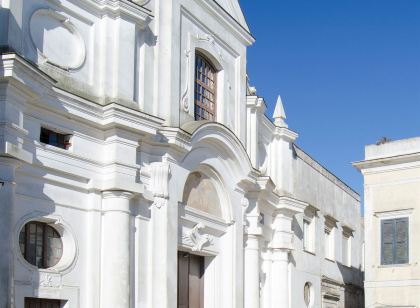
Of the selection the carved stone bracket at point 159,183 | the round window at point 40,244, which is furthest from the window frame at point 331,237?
the round window at point 40,244

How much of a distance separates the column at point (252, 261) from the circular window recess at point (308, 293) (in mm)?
5204

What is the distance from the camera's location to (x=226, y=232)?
69.8 ft

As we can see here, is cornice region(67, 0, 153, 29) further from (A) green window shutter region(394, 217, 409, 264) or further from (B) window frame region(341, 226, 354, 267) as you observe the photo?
(B) window frame region(341, 226, 354, 267)

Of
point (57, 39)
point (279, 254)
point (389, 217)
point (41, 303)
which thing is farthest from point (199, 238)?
point (389, 217)

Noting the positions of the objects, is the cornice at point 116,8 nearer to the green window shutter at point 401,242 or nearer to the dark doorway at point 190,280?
the dark doorway at point 190,280

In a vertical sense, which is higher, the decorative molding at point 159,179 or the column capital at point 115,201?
the decorative molding at point 159,179

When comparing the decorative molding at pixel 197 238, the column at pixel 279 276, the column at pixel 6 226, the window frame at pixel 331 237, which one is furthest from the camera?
the window frame at pixel 331 237

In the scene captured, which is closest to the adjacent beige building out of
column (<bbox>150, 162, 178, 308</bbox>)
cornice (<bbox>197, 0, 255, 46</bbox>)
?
cornice (<bbox>197, 0, 255, 46</bbox>)

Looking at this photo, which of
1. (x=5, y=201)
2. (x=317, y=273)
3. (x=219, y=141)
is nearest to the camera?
(x=5, y=201)

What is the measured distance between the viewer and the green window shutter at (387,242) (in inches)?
970

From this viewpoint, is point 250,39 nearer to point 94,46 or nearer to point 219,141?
point 219,141

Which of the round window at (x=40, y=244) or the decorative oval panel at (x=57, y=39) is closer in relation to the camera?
the round window at (x=40, y=244)

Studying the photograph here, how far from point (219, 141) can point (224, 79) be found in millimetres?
2380

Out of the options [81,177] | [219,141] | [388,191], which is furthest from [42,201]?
[388,191]
